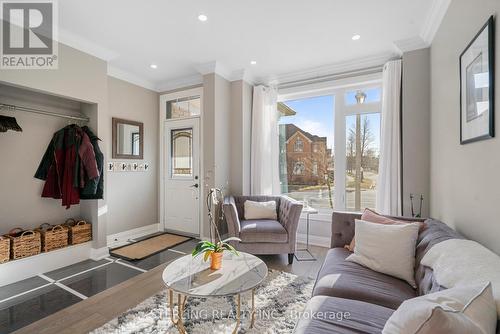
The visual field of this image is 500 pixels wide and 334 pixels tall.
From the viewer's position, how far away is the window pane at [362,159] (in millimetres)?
3438

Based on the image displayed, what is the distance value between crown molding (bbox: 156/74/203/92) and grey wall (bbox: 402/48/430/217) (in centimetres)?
299

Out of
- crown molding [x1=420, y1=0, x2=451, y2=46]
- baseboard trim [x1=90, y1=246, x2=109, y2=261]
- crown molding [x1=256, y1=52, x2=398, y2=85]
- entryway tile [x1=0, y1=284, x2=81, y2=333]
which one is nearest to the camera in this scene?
entryway tile [x1=0, y1=284, x2=81, y2=333]

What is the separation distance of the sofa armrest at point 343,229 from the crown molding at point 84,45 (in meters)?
3.50

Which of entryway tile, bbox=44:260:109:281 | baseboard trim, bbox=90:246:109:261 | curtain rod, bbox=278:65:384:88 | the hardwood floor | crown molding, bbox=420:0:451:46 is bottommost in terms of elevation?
entryway tile, bbox=44:260:109:281

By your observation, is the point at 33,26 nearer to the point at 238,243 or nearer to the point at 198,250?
the point at 198,250

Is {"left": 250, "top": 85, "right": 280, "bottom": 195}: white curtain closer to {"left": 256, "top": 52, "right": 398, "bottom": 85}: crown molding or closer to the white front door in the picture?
{"left": 256, "top": 52, "right": 398, "bottom": 85}: crown molding

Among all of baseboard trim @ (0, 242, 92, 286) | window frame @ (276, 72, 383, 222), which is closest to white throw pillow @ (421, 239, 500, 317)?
window frame @ (276, 72, 383, 222)

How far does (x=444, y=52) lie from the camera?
2.23m

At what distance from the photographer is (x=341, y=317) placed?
1.22 meters

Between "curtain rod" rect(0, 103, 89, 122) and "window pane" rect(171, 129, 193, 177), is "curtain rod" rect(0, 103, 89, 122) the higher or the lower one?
the higher one

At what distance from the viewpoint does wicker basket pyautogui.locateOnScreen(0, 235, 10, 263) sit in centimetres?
241

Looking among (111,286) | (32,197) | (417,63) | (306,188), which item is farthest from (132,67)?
(417,63)

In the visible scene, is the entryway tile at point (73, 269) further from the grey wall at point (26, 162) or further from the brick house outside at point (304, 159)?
the brick house outside at point (304, 159)

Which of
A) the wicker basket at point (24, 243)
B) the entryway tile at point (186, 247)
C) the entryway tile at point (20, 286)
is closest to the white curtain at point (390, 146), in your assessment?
the entryway tile at point (186, 247)
